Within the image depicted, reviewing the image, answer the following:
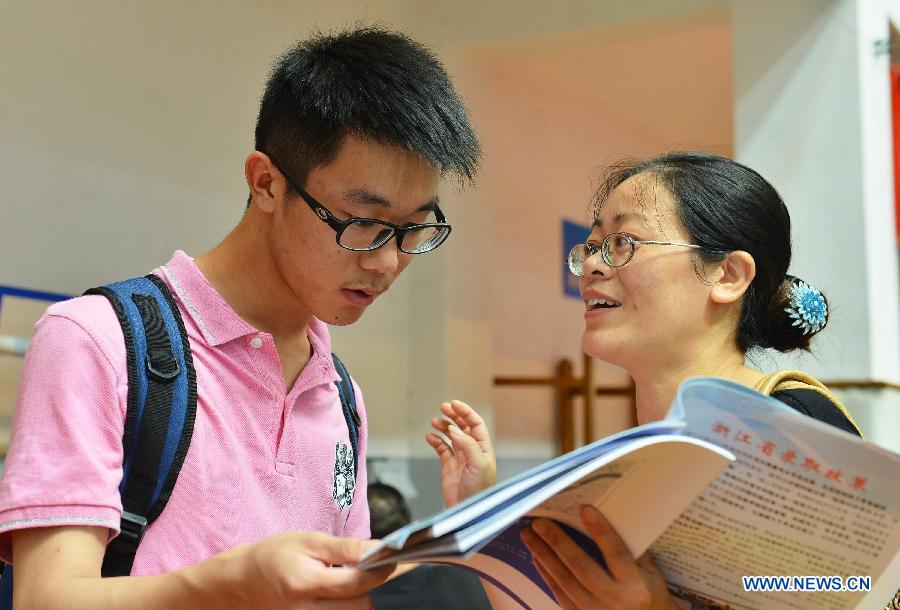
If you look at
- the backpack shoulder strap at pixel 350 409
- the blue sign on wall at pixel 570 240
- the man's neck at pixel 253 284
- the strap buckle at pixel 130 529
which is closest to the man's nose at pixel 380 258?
the man's neck at pixel 253 284

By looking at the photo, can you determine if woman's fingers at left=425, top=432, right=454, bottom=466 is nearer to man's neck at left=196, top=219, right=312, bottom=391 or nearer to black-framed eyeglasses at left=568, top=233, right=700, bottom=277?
man's neck at left=196, top=219, right=312, bottom=391

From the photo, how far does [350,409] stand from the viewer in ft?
5.19

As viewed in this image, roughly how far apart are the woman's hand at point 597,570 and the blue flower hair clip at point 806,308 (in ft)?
2.74

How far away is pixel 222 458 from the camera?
129 cm

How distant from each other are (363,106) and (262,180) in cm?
20

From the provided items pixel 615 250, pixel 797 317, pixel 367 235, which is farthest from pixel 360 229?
pixel 797 317

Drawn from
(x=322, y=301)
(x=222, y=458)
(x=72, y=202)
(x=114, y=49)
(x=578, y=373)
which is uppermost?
(x=114, y=49)

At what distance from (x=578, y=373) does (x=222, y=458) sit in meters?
5.31

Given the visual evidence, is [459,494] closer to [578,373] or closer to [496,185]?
[496,185]

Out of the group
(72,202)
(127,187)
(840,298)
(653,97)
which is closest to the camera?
(72,202)

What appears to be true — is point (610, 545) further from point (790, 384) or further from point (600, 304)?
point (600, 304)

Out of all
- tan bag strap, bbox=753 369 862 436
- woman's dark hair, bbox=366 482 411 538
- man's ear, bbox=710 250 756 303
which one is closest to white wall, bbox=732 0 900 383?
woman's dark hair, bbox=366 482 411 538

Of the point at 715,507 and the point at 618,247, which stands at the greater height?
the point at 618,247

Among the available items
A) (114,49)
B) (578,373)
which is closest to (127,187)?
(114,49)
